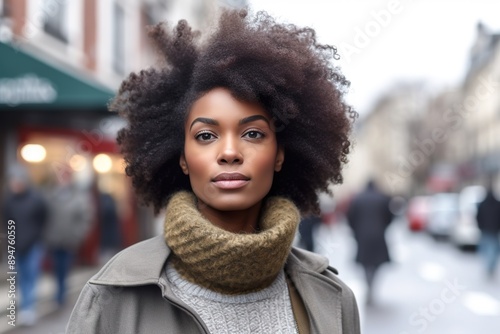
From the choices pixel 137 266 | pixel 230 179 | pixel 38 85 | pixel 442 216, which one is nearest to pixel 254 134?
pixel 230 179

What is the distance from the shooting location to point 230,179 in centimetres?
200

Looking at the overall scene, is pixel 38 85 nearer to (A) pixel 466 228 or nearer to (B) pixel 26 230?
(B) pixel 26 230

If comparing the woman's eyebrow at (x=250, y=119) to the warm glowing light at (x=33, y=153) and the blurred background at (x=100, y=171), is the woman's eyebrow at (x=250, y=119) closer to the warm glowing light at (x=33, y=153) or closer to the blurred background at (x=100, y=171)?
the blurred background at (x=100, y=171)

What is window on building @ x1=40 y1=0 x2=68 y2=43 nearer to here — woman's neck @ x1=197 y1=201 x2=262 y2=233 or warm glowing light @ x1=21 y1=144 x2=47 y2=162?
warm glowing light @ x1=21 y1=144 x2=47 y2=162

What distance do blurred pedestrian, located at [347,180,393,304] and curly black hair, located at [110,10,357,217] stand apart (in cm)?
803

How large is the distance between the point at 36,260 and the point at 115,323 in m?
6.98

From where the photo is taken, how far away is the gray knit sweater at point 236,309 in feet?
6.49

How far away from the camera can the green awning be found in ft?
34.6

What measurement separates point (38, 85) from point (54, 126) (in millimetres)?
2461

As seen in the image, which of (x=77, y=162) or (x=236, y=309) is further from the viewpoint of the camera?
(x=77, y=162)

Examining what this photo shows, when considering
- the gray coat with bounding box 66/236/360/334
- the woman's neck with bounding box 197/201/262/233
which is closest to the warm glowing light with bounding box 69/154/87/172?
the woman's neck with bounding box 197/201/262/233

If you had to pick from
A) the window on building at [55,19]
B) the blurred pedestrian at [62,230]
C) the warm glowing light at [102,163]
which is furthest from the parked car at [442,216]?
the blurred pedestrian at [62,230]

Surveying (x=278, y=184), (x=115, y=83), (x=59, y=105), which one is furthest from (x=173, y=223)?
(x=115, y=83)

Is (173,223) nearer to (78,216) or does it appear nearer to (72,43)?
(78,216)
